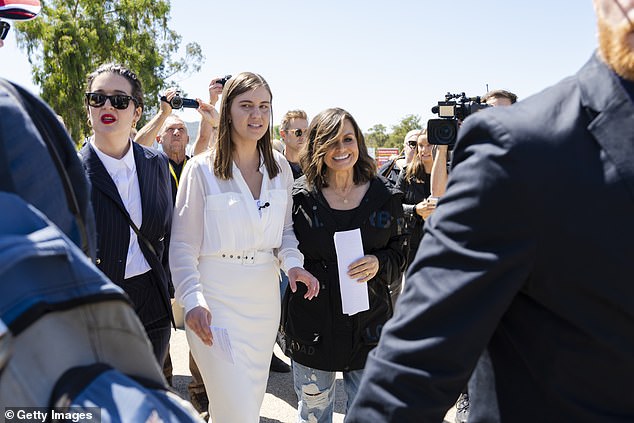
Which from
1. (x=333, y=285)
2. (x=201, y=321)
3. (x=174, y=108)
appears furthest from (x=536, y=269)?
(x=174, y=108)

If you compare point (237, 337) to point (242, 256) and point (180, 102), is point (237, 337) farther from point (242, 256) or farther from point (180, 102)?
point (180, 102)

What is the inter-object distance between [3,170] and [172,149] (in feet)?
17.0

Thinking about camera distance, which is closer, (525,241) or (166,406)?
(166,406)

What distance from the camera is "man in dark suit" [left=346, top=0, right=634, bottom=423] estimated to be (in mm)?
1109

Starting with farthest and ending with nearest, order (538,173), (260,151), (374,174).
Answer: (374,174), (260,151), (538,173)

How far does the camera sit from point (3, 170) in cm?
95

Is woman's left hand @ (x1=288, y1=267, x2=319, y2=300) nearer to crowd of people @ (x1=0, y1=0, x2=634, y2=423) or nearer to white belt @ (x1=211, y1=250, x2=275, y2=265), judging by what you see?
crowd of people @ (x1=0, y1=0, x2=634, y2=423)

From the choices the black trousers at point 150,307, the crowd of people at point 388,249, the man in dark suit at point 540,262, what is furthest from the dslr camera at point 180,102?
the man in dark suit at point 540,262

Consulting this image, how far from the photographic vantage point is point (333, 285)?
3.38m

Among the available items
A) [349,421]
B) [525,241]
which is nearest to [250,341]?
[349,421]

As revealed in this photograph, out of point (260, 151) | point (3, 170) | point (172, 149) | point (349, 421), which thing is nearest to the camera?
point (3, 170)

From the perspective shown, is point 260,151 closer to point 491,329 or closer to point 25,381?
point 491,329

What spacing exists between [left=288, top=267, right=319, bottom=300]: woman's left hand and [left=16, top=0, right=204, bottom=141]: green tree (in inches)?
858

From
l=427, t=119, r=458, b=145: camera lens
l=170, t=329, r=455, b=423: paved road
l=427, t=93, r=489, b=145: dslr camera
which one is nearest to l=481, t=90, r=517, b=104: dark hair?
l=427, t=93, r=489, b=145: dslr camera
